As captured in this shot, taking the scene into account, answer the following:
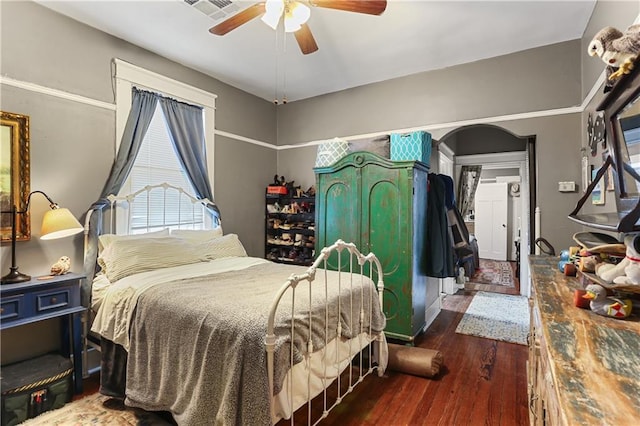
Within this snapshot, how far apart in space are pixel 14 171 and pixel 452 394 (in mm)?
3626

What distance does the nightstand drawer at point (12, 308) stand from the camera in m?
2.05

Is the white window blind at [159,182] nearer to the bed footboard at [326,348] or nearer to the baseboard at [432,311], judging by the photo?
the bed footboard at [326,348]

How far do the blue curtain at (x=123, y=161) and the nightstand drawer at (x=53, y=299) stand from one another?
229 mm

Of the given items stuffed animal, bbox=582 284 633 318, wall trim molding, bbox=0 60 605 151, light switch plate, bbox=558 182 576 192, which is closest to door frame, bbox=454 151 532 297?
light switch plate, bbox=558 182 576 192

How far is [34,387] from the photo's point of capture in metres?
2.10

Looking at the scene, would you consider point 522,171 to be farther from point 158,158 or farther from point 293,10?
point 158,158

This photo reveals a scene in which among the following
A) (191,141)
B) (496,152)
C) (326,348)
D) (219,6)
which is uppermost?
(219,6)

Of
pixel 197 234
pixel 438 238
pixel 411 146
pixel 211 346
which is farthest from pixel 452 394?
pixel 197 234

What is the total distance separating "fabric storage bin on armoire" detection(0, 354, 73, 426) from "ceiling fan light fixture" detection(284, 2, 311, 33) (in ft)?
9.48

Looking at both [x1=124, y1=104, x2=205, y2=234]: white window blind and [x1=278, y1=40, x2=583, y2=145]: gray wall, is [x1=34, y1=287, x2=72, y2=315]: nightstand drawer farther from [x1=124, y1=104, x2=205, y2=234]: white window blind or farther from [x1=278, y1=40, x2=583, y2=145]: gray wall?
[x1=278, y1=40, x2=583, y2=145]: gray wall

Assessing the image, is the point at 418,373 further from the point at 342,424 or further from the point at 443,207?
the point at 443,207

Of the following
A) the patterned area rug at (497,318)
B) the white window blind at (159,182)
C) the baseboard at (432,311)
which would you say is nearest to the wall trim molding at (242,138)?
the white window blind at (159,182)

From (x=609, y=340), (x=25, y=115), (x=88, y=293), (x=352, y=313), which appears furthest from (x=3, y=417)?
(x=609, y=340)

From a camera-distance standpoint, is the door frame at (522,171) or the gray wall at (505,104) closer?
the gray wall at (505,104)
